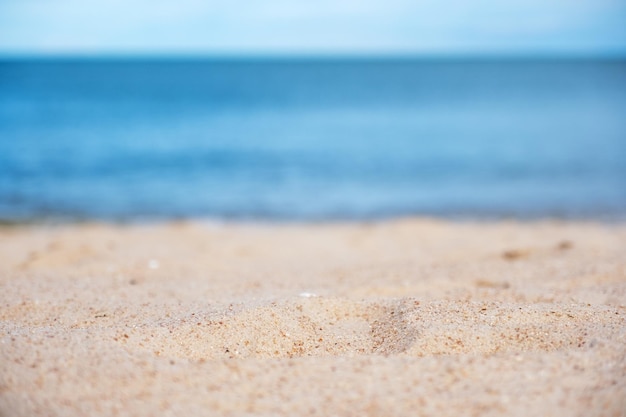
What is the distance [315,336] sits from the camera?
3.55 m

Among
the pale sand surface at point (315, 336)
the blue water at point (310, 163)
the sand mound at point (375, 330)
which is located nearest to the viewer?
the pale sand surface at point (315, 336)

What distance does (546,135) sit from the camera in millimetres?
23141

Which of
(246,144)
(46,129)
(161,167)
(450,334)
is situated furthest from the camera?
(46,129)

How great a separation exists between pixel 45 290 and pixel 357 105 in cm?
3777

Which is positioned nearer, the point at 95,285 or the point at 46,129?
the point at 95,285

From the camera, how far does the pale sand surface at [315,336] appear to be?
2.57 meters

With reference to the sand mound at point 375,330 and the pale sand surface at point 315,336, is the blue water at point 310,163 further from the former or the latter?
the sand mound at point 375,330

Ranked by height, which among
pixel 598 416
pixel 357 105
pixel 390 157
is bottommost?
pixel 357 105

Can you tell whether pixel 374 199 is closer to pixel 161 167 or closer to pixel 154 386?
pixel 161 167

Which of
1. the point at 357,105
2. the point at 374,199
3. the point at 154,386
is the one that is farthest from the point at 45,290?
the point at 357,105

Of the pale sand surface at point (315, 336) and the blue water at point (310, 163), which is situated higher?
the pale sand surface at point (315, 336)

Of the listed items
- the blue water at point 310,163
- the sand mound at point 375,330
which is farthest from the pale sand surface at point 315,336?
the blue water at point 310,163

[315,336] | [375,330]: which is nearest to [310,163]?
[375,330]

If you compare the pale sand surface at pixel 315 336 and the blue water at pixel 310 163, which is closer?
the pale sand surface at pixel 315 336
